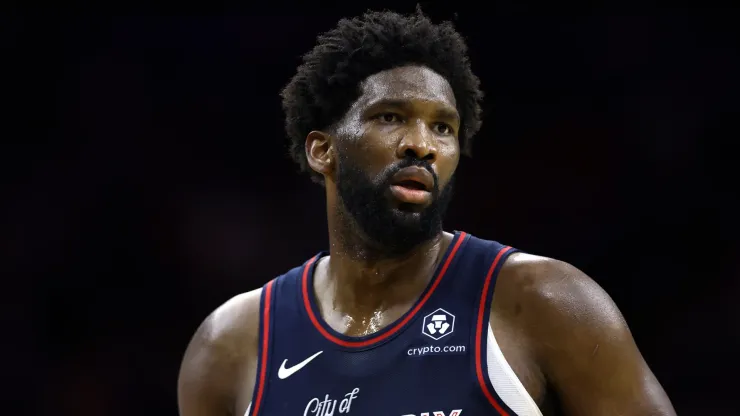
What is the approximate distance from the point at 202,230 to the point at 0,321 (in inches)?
48.6

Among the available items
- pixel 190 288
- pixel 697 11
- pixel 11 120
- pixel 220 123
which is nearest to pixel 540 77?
pixel 697 11

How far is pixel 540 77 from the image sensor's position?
202 inches

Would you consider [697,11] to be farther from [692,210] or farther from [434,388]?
[434,388]

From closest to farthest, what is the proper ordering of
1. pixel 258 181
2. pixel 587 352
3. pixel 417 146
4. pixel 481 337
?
pixel 587 352, pixel 481 337, pixel 417 146, pixel 258 181

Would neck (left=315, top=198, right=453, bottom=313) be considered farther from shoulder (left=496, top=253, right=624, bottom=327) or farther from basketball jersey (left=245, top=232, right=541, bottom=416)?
shoulder (left=496, top=253, right=624, bottom=327)

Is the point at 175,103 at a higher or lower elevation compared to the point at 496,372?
higher

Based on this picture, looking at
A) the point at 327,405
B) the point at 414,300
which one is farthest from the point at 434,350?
the point at 327,405

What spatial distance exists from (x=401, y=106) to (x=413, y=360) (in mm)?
682

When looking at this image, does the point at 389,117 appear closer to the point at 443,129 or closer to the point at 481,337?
the point at 443,129

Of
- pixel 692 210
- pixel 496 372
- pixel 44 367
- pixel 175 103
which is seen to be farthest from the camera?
pixel 175 103

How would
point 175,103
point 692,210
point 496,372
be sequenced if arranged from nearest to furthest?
point 496,372 < point 692,210 < point 175,103

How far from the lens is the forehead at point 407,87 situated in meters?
2.47

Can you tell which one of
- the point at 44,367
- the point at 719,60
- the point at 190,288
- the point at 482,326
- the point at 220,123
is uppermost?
the point at 719,60

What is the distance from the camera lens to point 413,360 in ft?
7.57
